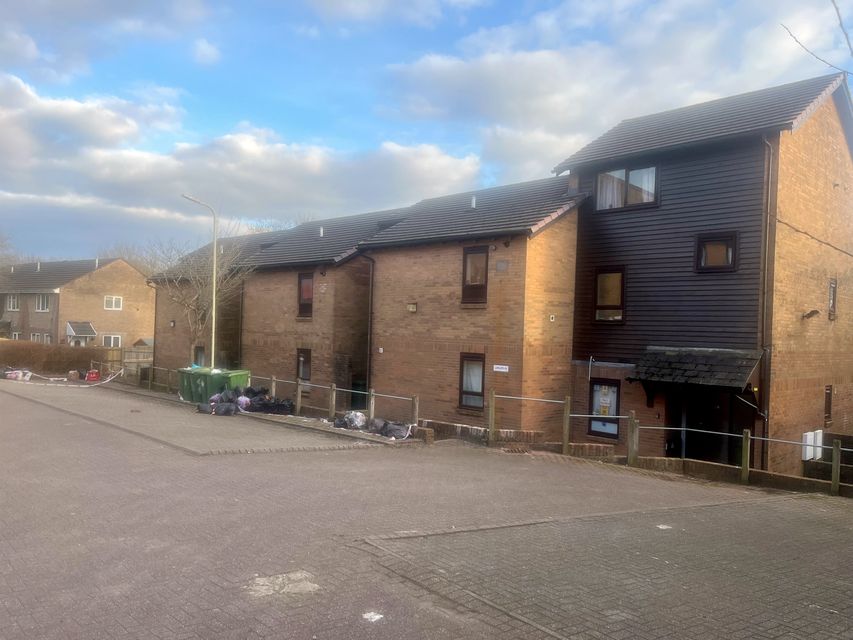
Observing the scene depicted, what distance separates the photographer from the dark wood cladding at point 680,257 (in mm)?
14789

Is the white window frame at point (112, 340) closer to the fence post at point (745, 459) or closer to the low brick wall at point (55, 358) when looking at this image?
the low brick wall at point (55, 358)

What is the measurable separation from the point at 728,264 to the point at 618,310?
2830 mm

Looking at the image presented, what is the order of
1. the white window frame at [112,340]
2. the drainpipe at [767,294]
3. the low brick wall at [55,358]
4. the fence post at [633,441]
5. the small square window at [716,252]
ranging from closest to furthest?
the fence post at [633,441] → the drainpipe at [767,294] → the small square window at [716,252] → the low brick wall at [55,358] → the white window frame at [112,340]

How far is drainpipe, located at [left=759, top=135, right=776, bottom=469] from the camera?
47.3 ft

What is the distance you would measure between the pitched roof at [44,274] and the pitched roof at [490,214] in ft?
123

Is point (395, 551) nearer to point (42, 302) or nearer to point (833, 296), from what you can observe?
point (833, 296)

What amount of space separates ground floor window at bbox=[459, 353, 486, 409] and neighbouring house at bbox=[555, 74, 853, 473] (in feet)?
8.16

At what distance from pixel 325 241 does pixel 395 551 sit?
19.5 m

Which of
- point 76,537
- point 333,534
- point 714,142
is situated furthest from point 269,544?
point 714,142

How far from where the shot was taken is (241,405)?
1844cm

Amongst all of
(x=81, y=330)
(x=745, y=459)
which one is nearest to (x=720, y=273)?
(x=745, y=459)

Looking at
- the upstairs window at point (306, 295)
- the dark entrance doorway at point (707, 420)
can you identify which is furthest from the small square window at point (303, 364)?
the dark entrance doorway at point (707, 420)

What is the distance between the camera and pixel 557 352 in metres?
17.2

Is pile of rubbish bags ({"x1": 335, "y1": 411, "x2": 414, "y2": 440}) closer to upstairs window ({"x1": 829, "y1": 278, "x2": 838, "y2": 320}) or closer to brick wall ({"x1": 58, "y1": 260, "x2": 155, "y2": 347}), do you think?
upstairs window ({"x1": 829, "y1": 278, "x2": 838, "y2": 320})
